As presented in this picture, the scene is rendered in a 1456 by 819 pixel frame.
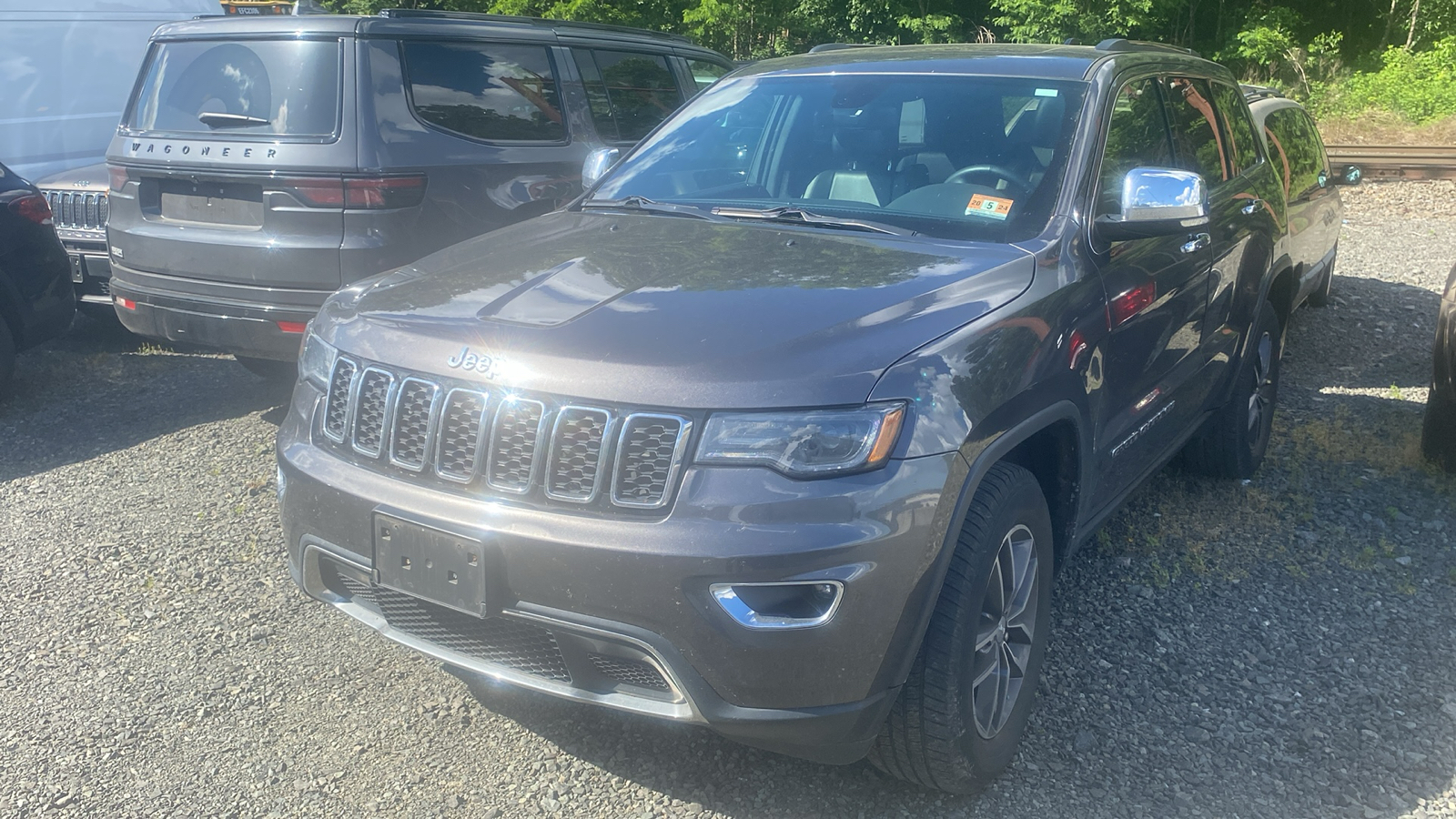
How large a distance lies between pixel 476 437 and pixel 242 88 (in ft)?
11.7

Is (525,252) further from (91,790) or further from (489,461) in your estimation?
(91,790)

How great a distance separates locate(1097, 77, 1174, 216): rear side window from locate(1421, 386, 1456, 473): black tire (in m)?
1.84

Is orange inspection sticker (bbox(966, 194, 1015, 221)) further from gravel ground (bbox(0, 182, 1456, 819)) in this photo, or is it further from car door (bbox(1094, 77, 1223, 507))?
gravel ground (bbox(0, 182, 1456, 819))

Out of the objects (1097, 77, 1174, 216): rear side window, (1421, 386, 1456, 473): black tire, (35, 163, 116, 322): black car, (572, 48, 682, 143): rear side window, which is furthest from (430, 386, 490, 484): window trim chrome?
(35, 163, 116, 322): black car

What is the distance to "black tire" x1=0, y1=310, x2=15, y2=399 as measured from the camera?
6.21 meters

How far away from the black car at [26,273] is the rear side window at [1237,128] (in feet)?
19.8

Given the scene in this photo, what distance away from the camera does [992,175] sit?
11.3 ft

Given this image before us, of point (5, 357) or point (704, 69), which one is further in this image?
point (704, 69)

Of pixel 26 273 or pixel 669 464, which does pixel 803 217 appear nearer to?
pixel 669 464

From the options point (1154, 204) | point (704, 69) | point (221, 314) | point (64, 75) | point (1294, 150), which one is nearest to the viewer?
point (1154, 204)

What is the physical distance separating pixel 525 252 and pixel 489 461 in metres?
0.92

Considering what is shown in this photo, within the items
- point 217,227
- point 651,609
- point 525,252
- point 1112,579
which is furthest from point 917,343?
point 217,227

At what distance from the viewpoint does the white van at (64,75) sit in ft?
27.1

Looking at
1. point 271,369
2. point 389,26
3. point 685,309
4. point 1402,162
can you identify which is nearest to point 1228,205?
point 685,309
